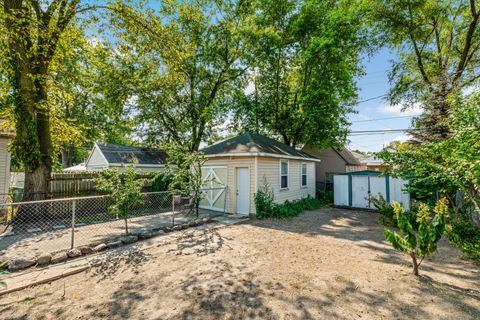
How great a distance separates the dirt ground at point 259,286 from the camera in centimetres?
310

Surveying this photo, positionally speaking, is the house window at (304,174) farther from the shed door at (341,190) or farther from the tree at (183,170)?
the tree at (183,170)

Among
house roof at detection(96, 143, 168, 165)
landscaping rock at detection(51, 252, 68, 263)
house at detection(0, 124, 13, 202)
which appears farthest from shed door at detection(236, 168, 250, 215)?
house roof at detection(96, 143, 168, 165)

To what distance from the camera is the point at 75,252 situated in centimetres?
502

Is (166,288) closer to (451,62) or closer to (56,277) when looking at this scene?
(56,277)

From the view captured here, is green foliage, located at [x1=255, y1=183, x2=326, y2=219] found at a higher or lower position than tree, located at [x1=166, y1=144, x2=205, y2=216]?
lower

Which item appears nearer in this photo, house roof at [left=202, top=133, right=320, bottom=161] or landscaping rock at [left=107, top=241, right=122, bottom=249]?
landscaping rock at [left=107, top=241, right=122, bottom=249]

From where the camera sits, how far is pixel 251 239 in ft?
21.5

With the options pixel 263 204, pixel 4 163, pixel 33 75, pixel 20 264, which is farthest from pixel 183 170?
pixel 4 163

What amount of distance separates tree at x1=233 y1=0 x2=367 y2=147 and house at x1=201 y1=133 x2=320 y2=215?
14.8ft

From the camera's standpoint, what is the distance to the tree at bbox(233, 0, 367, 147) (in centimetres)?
1348

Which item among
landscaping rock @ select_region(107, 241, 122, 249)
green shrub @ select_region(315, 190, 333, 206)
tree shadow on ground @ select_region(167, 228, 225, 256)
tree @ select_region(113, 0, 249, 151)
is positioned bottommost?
tree shadow on ground @ select_region(167, 228, 225, 256)

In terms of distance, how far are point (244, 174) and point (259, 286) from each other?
20.4 ft

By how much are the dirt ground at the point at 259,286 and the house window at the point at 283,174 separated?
200 inches

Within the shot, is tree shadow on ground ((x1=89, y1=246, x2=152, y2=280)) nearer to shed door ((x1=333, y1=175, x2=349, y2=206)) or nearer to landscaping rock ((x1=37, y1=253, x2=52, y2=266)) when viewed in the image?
landscaping rock ((x1=37, y1=253, x2=52, y2=266))
